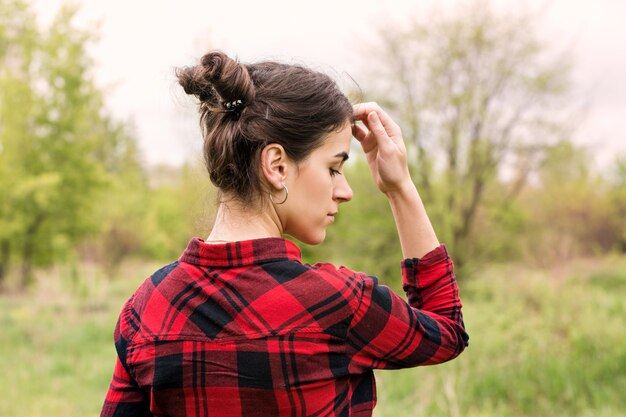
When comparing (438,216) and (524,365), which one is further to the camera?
(438,216)

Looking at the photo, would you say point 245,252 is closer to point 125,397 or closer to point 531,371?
point 125,397

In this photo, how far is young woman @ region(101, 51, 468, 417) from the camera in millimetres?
1252

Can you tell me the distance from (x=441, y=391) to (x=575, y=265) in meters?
13.3

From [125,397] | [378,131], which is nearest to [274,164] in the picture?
[378,131]

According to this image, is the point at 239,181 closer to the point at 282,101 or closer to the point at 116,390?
the point at 282,101

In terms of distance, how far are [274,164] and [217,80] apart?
0.21m

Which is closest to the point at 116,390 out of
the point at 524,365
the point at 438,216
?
the point at 524,365

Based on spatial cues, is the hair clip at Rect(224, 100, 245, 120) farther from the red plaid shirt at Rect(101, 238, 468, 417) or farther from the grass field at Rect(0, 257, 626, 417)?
the grass field at Rect(0, 257, 626, 417)

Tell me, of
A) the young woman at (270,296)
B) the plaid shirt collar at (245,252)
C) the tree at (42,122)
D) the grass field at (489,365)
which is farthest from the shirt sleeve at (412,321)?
the tree at (42,122)

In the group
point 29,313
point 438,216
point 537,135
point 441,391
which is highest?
point 537,135

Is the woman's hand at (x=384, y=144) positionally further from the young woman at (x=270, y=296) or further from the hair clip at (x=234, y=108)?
the hair clip at (x=234, y=108)

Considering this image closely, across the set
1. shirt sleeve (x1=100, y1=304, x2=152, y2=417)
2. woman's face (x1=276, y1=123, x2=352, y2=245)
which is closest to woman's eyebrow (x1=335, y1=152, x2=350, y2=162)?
woman's face (x1=276, y1=123, x2=352, y2=245)

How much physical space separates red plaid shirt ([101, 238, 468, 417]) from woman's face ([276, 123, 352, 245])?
7 cm

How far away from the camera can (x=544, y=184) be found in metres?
19.8
